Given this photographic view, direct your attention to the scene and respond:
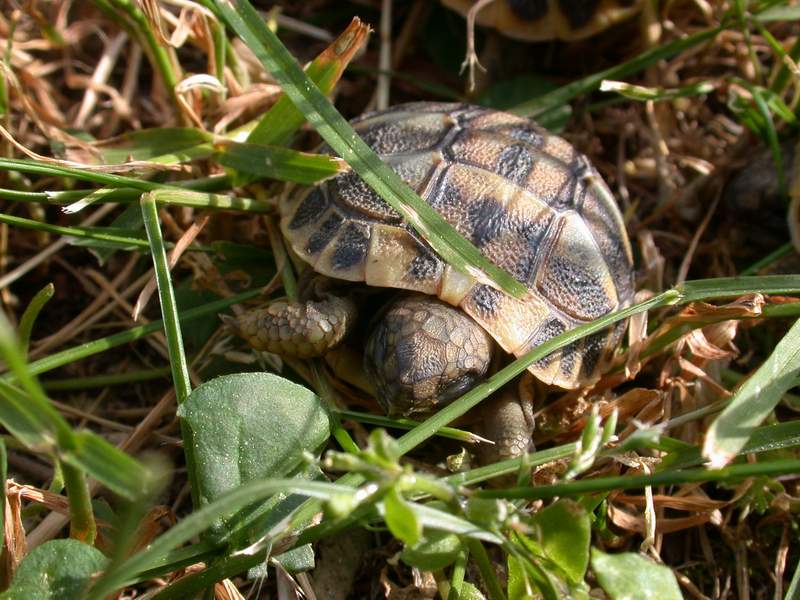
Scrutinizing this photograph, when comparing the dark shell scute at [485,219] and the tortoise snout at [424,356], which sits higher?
the dark shell scute at [485,219]

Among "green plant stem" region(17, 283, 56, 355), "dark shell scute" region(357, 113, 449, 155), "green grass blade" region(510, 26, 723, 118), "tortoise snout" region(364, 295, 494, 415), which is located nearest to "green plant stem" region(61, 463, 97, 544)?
"green plant stem" region(17, 283, 56, 355)

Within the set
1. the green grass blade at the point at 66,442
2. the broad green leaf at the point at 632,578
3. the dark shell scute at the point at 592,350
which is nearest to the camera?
the green grass blade at the point at 66,442

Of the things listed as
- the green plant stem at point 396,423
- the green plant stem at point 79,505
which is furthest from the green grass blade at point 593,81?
the green plant stem at point 79,505

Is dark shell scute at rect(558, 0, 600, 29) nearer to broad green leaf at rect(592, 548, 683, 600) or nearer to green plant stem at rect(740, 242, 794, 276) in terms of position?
green plant stem at rect(740, 242, 794, 276)

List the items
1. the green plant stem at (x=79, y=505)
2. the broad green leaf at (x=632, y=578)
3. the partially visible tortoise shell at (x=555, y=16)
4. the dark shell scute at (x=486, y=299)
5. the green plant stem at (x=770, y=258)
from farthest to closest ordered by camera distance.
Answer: the partially visible tortoise shell at (x=555, y=16)
the green plant stem at (x=770, y=258)
the dark shell scute at (x=486, y=299)
the green plant stem at (x=79, y=505)
the broad green leaf at (x=632, y=578)

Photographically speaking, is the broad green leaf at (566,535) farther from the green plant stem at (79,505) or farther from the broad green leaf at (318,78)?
the broad green leaf at (318,78)

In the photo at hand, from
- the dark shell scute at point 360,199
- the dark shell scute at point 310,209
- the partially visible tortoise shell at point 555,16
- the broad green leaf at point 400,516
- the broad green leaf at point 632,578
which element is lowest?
the broad green leaf at point 632,578
